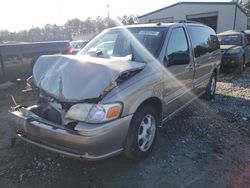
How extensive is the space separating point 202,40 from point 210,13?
73.3 feet

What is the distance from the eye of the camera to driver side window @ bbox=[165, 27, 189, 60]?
165 inches

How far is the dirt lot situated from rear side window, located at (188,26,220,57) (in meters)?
1.52

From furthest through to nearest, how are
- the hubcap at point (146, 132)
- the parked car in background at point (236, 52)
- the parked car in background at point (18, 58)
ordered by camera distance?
the parked car in background at point (236, 52) → the parked car in background at point (18, 58) → the hubcap at point (146, 132)

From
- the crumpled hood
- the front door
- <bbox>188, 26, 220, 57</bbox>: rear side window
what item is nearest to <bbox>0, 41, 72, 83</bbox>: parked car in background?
the crumpled hood

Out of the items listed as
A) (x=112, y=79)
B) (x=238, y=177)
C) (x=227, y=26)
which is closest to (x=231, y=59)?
(x=238, y=177)

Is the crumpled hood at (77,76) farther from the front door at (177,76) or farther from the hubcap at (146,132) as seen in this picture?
the hubcap at (146,132)

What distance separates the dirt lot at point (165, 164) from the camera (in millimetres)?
3287

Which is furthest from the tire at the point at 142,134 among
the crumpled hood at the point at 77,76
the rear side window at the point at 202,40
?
the rear side window at the point at 202,40

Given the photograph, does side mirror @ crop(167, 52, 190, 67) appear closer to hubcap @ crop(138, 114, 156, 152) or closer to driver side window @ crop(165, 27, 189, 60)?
driver side window @ crop(165, 27, 189, 60)

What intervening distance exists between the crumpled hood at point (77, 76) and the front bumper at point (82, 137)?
0.38 m

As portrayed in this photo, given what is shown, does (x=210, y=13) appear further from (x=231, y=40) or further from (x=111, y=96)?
(x=111, y=96)

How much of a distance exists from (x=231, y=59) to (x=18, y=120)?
893cm

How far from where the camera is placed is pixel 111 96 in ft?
10.1

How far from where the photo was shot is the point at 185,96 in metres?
4.89
